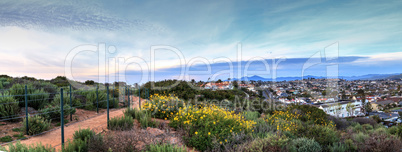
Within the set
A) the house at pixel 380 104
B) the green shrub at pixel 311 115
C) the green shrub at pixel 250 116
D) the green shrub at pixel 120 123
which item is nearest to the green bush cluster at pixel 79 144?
the green shrub at pixel 120 123

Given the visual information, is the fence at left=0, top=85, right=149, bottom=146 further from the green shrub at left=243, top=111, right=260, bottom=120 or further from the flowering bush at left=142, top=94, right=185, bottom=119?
the green shrub at left=243, top=111, right=260, bottom=120

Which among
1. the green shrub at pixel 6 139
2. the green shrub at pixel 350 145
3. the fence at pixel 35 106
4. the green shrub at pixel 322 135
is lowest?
the green shrub at pixel 350 145

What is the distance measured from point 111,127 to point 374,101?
Result: 3844 centimetres

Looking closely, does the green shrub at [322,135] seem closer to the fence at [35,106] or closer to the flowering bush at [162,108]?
the flowering bush at [162,108]

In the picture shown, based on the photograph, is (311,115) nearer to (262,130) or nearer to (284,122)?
(284,122)

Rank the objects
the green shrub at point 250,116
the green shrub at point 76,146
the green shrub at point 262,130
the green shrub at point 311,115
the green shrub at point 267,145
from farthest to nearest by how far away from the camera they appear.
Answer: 1. the green shrub at point 311,115
2. the green shrub at point 250,116
3. the green shrub at point 262,130
4. the green shrub at point 267,145
5. the green shrub at point 76,146

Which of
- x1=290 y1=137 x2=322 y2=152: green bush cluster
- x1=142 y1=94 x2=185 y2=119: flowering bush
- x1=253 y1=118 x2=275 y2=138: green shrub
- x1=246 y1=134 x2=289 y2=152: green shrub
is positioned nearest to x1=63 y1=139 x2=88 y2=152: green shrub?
x1=246 y1=134 x2=289 y2=152: green shrub

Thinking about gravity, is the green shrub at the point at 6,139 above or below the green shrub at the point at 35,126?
below

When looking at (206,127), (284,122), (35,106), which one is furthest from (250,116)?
(35,106)

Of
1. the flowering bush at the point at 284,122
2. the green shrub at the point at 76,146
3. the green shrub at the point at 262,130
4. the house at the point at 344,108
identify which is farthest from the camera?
the house at the point at 344,108

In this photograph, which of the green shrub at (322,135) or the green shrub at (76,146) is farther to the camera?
the green shrub at (322,135)

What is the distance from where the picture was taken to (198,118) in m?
6.17

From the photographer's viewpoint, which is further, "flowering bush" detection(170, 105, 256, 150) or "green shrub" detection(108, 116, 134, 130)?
"green shrub" detection(108, 116, 134, 130)

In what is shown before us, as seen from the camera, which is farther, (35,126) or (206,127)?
(35,126)
